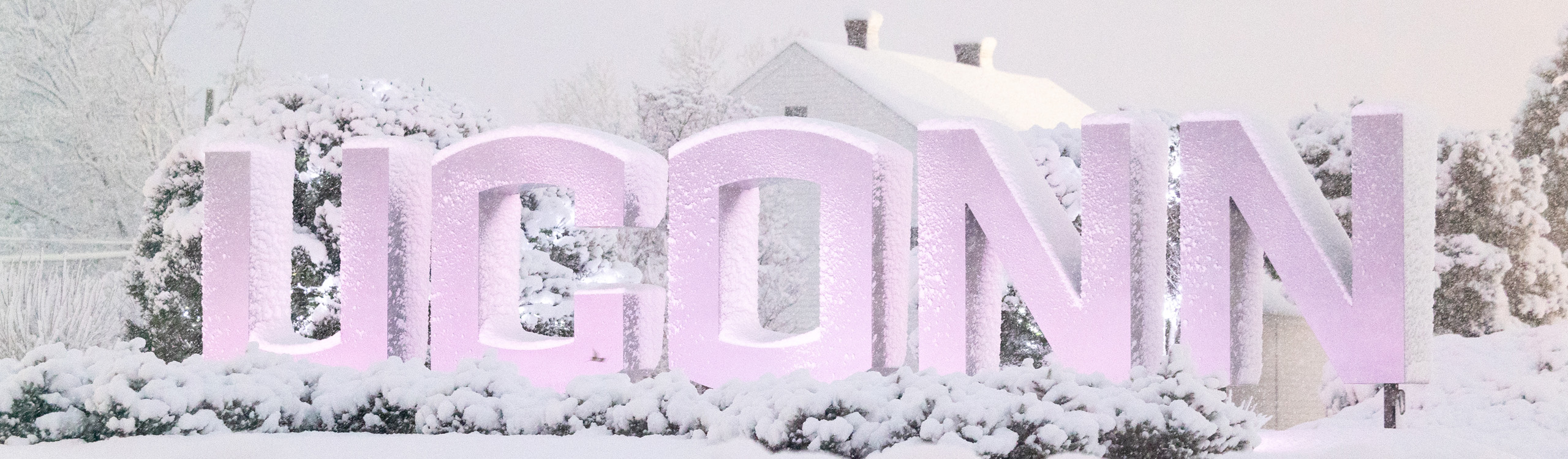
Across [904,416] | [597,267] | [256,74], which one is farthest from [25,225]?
[904,416]

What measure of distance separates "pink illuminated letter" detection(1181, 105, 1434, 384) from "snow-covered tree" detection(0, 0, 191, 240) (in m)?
18.5

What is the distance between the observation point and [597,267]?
9594 mm

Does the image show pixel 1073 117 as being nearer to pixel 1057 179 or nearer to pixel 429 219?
pixel 1057 179

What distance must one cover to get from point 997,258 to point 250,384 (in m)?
3.86

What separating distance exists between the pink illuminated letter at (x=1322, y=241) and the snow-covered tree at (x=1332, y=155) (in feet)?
13.2

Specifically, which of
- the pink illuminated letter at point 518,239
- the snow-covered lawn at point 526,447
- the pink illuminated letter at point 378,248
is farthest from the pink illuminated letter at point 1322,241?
the pink illuminated letter at point 378,248

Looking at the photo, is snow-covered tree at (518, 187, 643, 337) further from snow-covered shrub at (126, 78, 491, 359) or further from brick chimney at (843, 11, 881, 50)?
brick chimney at (843, 11, 881, 50)

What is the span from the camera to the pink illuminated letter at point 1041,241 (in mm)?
6367

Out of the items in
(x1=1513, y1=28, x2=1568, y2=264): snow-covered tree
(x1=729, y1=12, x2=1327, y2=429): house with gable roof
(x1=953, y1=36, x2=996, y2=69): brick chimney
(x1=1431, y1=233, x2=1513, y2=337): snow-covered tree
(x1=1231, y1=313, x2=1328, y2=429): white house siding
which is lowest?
(x1=1231, y1=313, x2=1328, y2=429): white house siding

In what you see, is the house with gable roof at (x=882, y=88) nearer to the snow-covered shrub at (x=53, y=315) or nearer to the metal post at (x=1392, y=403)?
the snow-covered shrub at (x=53, y=315)

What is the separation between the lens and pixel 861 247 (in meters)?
6.59

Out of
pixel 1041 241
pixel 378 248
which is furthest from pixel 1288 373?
pixel 378 248

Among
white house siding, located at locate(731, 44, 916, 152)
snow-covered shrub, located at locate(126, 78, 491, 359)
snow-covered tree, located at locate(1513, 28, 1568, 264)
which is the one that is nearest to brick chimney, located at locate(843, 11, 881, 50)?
white house siding, located at locate(731, 44, 916, 152)

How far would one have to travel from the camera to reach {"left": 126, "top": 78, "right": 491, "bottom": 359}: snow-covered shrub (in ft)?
28.5
